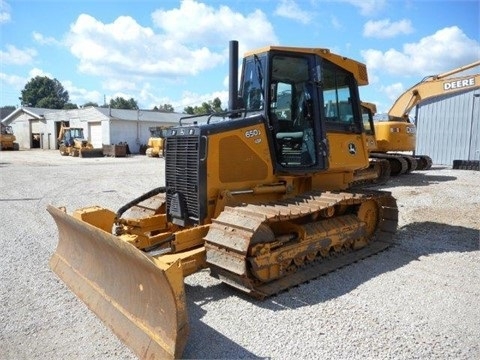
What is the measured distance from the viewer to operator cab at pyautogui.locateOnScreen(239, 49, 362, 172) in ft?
18.0

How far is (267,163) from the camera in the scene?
551cm

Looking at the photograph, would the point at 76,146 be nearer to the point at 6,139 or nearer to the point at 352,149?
the point at 6,139

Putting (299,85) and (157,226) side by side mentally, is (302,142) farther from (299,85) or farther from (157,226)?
(157,226)

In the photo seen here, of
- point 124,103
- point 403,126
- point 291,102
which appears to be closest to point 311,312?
point 291,102

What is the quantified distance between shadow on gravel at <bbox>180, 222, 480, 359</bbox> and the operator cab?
154 cm

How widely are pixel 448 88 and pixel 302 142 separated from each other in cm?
972

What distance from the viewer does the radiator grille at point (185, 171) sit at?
5.09m

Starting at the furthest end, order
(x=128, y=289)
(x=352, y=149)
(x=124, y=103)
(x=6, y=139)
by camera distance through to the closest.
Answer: (x=124, y=103) → (x=6, y=139) → (x=352, y=149) → (x=128, y=289)

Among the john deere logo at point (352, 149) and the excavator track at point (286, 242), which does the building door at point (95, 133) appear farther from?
the excavator track at point (286, 242)

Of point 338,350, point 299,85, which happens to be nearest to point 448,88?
point 299,85

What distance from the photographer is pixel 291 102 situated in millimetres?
5691

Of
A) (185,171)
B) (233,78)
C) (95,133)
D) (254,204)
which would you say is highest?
(233,78)

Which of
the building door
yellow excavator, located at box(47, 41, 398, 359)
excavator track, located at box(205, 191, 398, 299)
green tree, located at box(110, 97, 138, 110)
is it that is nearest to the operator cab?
yellow excavator, located at box(47, 41, 398, 359)

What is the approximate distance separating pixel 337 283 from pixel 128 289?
96.3 inches
